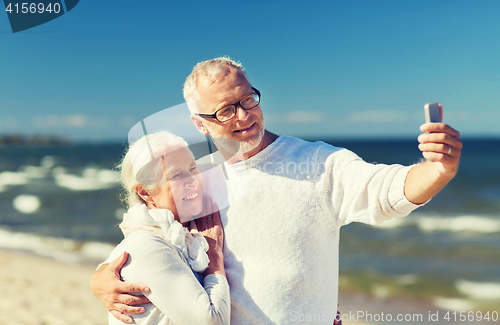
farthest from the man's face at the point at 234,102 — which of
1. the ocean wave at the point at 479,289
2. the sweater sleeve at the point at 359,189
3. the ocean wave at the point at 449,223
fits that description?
the ocean wave at the point at 449,223

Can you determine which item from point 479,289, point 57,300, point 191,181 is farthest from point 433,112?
point 57,300

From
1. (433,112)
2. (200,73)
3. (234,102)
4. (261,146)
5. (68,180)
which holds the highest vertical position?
(68,180)

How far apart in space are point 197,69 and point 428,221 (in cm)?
1062

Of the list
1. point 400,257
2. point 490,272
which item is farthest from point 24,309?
point 490,272

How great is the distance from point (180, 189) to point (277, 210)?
504 mm

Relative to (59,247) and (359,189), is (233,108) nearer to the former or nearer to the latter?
(359,189)

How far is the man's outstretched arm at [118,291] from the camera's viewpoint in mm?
1601

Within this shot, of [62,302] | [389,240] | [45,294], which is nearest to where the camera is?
[62,302]

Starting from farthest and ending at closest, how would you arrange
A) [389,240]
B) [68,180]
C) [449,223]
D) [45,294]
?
[68,180] < [449,223] < [389,240] < [45,294]

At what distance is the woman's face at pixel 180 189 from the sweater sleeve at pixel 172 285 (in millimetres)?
242

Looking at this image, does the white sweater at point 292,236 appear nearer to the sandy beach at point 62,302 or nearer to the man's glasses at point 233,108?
the man's glasses at point 233,108

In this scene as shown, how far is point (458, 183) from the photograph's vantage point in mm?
19625

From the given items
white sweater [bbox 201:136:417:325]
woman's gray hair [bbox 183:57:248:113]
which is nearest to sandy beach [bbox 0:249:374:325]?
white sweater [bbox 201:136:417:325]

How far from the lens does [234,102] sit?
1.94 meters
